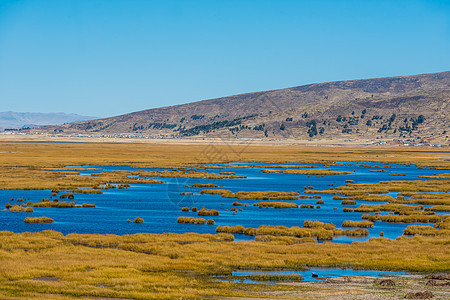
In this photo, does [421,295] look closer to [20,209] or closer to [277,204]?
[277,204]

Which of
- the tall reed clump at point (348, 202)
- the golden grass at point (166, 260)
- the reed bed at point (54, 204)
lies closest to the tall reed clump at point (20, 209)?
the reed bed at point (54, 204)

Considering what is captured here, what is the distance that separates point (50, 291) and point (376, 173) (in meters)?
106

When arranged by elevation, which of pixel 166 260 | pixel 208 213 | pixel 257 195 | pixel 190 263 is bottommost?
pixel 257 195

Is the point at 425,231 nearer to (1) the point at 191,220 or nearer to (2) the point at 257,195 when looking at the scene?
(1) the point at 191,220

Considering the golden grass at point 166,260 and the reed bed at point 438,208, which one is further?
the reed bed at point 438,208

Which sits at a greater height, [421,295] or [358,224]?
[421,295]

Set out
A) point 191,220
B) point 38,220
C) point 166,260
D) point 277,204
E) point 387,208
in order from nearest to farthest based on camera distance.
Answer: point 166,260 < point 38,220 < point 191,220 < point 387,208 < point 277,204

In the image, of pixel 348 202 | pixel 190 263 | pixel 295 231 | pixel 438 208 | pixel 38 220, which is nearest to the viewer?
pixel 190 263

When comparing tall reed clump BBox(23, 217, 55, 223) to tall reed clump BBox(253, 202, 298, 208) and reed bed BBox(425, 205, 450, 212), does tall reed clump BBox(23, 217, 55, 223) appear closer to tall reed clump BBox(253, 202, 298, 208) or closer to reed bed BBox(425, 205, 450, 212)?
tall reed clump BBox(253, 202, 298, 208)

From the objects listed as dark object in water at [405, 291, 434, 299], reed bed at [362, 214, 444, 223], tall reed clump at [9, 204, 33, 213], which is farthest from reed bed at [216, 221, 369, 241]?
tall reed clump at [9, 204, 33, 213]

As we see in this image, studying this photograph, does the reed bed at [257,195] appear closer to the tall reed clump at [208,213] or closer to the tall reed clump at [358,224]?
the tall reed clump at [208,213]

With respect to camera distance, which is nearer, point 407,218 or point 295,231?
point 295,231

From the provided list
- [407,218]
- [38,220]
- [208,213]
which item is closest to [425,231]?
[407,218]

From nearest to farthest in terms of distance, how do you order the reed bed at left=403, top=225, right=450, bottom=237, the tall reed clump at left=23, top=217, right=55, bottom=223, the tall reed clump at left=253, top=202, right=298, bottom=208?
the reed bed at left=403, top=225, right=450, bottom=237, the tall reed clump at left=23, top=217, right=55, bottom=223, the tall reed clump at left=253, top=202, right=298, bottom=208
